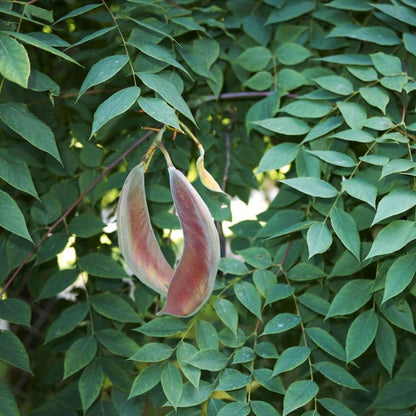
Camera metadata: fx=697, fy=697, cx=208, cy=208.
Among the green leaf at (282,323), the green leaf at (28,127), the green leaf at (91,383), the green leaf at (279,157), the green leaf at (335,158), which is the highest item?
the green leaf at (28,127)

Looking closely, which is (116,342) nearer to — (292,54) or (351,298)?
(351,298)

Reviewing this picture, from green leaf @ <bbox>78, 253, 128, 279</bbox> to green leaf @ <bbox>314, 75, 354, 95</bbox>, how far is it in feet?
1.74

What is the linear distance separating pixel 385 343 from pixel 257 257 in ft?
0.91

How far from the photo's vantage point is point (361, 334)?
3.96ft

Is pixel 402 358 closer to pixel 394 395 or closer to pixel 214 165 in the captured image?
pixel 394 395

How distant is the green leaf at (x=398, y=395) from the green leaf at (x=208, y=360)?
34cm

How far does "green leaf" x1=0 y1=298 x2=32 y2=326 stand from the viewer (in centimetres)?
128

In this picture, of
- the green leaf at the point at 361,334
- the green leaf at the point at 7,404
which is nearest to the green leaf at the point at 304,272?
the green leaf at the point at 361,334

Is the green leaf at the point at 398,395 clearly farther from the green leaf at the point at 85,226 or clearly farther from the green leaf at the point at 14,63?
the green leaf at the point at 14,63

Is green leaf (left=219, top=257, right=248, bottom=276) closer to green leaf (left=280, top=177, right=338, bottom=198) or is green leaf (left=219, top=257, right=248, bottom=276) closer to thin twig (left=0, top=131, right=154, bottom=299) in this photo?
green leaf (left=280, top=177, right=338, bottom=198)

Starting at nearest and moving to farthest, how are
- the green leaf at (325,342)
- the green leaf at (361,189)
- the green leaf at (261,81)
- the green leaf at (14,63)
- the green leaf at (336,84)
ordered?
1. the green leaf at (14,63)
2. the green leaf at (361,189)
3. the green leaf at (325,342)
4. the green leaf at (336,84)
5. the green leaf at (261,81)

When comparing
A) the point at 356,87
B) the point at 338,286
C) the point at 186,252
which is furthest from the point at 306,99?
the point at 186,252

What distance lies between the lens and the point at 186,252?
1.08 meters

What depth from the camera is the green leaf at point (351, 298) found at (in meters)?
1.22
